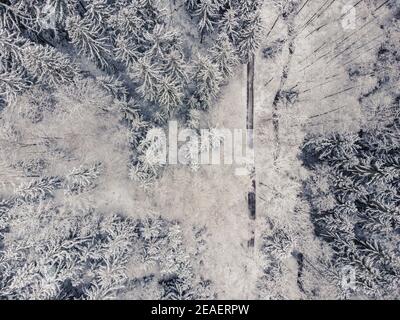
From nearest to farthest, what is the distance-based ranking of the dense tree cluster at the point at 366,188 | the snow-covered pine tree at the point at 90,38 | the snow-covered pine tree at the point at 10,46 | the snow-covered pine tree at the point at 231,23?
the snow-covered pine tree at the point at 90,38, the snow-covered pine tree at the point at 10,46, the snow-covered pine tree at the point at 231,23, the dense tree cluster at the point at 366,188

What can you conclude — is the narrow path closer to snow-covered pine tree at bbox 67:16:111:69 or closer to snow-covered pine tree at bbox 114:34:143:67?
snow-covered pine tree at bbox 114:34:143:67

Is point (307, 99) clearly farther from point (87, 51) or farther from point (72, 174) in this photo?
point (72, 174)

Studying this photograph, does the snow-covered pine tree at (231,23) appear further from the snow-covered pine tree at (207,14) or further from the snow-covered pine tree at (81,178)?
the snow-covered pine tree at (81,178)

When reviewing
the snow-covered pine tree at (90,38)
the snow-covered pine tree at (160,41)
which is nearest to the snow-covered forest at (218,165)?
the snow-covered pine tree at (90,38)

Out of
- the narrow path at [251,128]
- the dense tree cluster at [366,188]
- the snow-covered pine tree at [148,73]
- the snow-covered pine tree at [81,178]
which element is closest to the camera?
the snow-covered pine tree at [148,73]

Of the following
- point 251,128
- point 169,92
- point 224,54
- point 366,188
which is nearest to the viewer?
point 169,92

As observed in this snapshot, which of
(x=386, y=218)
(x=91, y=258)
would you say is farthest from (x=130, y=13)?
(x=386, y=218)

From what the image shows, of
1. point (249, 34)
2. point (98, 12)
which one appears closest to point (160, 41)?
point (98, 12)

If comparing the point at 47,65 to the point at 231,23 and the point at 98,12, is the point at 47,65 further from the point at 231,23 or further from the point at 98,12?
the point at 231,23
